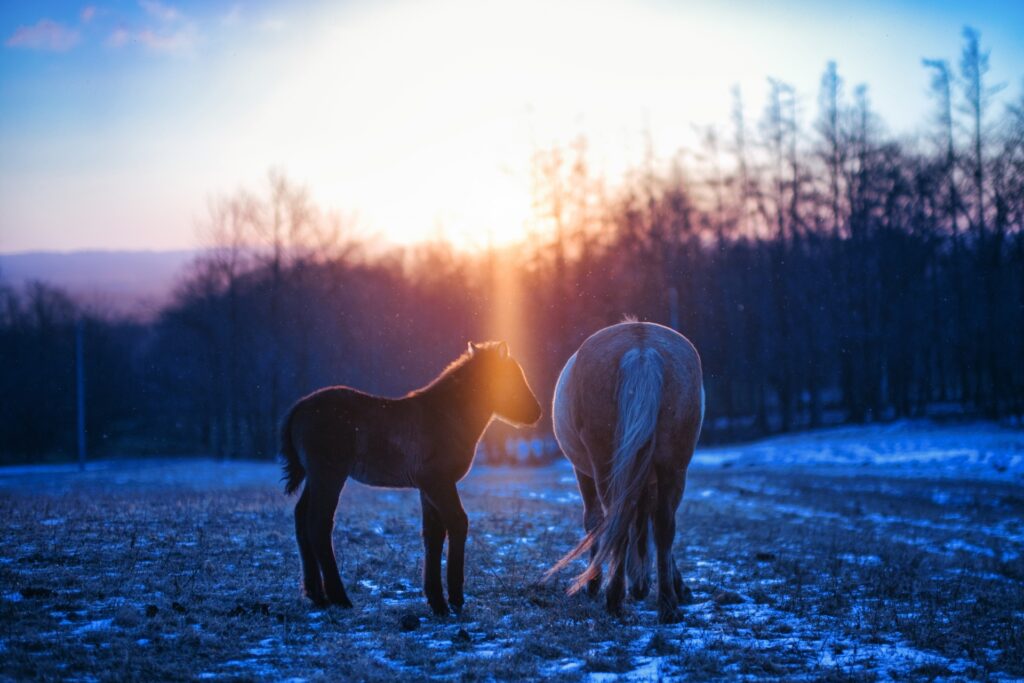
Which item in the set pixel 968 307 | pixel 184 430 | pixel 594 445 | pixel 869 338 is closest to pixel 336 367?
pixel 184 430

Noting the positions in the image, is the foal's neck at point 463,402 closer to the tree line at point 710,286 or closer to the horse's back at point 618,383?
the horse's back at point 618,383

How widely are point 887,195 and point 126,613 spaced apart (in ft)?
143

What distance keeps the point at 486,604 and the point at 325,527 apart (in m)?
1.41

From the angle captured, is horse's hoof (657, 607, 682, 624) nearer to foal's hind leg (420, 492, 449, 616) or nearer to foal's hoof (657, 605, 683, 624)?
foal's hoof (657, 605, 683, 624)

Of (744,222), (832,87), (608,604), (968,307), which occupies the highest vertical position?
(832,87)

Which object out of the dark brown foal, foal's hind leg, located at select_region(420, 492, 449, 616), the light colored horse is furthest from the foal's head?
foal's hind leg, located at select_region(420, 492, 449, 616)

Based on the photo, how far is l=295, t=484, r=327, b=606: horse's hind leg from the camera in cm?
706

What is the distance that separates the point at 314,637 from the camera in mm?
6027

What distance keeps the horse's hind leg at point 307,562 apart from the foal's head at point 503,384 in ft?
5.72

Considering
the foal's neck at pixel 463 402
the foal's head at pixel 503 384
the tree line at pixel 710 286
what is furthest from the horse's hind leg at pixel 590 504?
the tree line at pixel 710 286

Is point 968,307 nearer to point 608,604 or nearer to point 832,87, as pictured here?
point 832,87

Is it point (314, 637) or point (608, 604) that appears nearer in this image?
point (314, 637)

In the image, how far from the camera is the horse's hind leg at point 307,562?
706 cm

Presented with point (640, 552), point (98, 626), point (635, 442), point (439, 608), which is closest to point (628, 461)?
point (635, 442)
